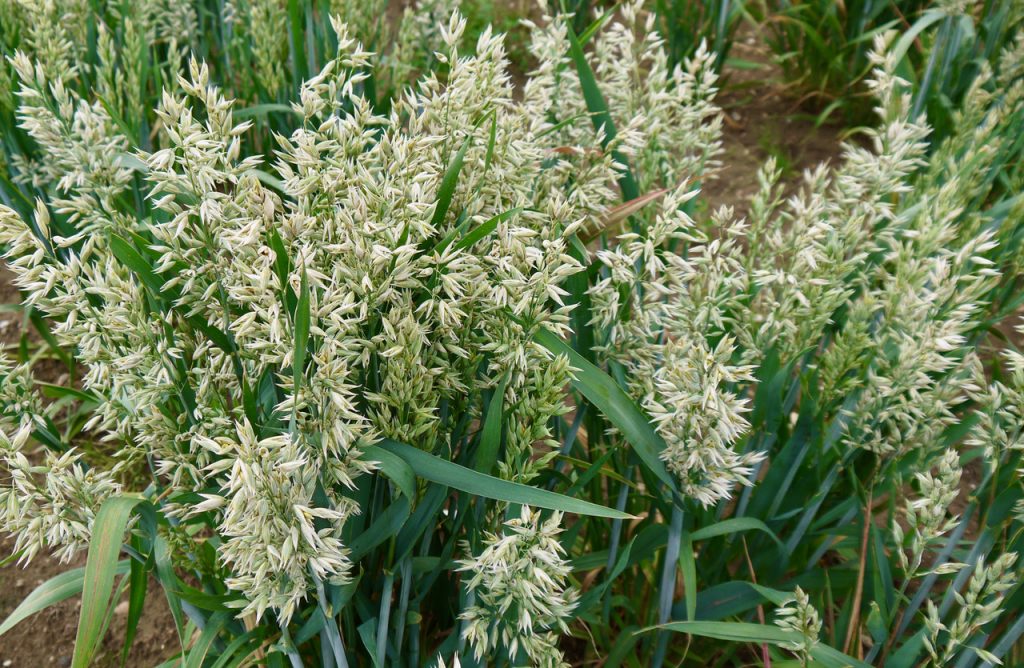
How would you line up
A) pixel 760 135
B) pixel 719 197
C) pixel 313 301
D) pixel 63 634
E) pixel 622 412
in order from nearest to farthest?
1. pixel 313 301
2. pixel 622 412
3. pixel 63 634
4. pixel 719 197
5. pixel 760 135

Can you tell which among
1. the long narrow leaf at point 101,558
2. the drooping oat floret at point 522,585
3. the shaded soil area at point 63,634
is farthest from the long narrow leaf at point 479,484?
the shaded soil area at point 63,634


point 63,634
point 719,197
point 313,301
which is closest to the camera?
point 313,301

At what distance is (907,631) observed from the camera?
2115 mm

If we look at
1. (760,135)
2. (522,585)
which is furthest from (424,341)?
(760,135)

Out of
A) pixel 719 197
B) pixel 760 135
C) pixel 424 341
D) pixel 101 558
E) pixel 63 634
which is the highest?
pixel 424 341

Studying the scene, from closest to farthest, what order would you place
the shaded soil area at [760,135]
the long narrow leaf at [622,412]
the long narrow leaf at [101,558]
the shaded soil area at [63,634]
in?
the long narrow leaf at [101,558]
the long narrow leaf at [622,412]
the shaded soil area at [63,634]
the shaded soil area at [760,135]

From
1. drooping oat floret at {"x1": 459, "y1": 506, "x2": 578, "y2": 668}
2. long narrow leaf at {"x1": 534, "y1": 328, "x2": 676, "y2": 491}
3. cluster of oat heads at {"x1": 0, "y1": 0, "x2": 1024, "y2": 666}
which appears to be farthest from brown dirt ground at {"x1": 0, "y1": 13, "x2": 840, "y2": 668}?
long narrow leaf at {"x1": 534, "y1": 328, "x2": 676, "y2": 491}

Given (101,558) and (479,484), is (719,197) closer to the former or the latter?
(479,484)

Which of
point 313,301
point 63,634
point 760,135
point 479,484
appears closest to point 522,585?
point 479,484

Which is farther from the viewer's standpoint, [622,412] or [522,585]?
[622,412]

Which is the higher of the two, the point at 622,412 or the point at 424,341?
the point at 424,341

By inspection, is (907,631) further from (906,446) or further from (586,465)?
(586,465)

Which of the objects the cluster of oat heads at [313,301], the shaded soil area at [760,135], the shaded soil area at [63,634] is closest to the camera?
the cluster of oat heads at [313,301]

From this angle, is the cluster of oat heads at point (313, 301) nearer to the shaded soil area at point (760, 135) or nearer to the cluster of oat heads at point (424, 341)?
the cluster of oat heads at point (424, 341)
